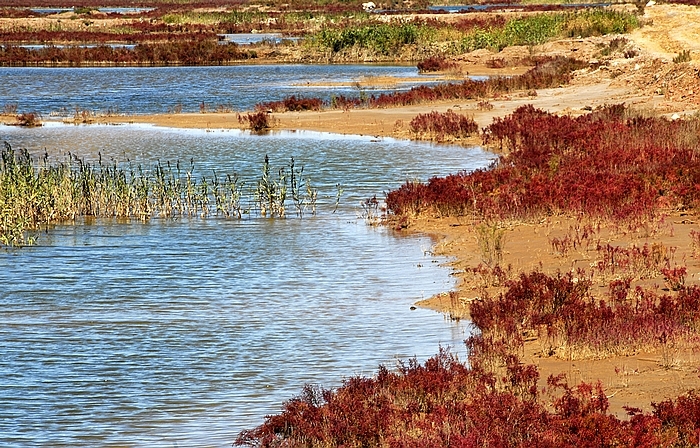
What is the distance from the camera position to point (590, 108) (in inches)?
1126

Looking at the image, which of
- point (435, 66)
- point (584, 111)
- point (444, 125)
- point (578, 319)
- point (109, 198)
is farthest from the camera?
point (435, 66)

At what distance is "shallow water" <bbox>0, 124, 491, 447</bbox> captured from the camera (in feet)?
30.1

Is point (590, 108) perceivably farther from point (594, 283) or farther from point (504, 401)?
point (504, 401)

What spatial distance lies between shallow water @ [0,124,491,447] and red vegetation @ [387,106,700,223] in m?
1.29

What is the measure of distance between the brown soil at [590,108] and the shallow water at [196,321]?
0.95m

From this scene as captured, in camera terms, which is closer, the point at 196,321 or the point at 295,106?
the point at 196,321

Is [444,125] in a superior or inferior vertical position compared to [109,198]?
superior

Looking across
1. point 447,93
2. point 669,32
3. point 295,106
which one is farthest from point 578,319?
point 669,32

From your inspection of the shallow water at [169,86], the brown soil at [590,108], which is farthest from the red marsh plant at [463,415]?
the shallow water at [169,86]

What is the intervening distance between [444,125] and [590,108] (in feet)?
13.0

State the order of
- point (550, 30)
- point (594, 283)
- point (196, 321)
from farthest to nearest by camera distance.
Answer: point (550, 30)
point (196, 321)
point (594, 283)

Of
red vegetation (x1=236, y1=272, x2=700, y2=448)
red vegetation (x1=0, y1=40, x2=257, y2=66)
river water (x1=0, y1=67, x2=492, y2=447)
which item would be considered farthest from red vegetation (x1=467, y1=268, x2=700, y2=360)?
red vegetation (x1=0, y1=40, x2=257, y2=66)

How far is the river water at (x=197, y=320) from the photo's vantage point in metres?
9.19

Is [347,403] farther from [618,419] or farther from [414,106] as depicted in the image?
[414,106]
